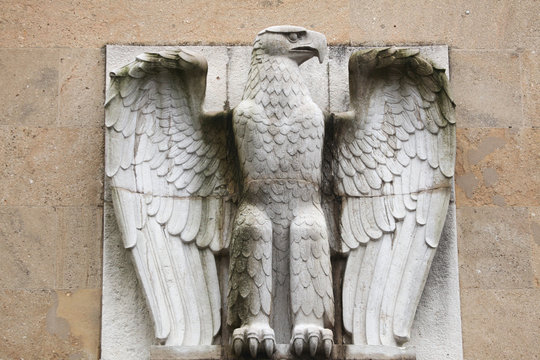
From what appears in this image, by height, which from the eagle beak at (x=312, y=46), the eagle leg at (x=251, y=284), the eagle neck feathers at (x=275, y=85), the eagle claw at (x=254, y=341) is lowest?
the eagle claw at (x=254, y=341)

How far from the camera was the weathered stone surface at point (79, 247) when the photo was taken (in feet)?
25.5

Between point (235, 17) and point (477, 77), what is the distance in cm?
166

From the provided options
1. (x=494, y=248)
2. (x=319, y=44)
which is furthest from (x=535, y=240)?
(x=319, y=44)

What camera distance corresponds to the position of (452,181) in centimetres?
784

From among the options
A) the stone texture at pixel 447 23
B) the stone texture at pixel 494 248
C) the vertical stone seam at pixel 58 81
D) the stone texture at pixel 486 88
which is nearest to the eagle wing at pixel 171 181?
the vertical stone seam at pixel 58 81

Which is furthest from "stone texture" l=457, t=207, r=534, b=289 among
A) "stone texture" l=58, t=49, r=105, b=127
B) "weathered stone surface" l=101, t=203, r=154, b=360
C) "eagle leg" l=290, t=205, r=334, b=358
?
"stone texture" l=58, t=49, r=105, b=127

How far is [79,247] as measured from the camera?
7.83 meters

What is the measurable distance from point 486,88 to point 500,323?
1.59 meters

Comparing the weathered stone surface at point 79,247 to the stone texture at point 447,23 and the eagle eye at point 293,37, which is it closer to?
the eagle eye at point 293,37

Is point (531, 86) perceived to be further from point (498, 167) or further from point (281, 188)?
point (281, 188)

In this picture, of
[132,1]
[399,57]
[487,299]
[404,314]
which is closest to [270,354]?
[404,314]

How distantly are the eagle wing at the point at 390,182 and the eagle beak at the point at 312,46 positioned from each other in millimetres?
199

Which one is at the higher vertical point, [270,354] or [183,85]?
[183,85]

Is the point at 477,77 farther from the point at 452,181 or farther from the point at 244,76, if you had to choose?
the point at 244,76
